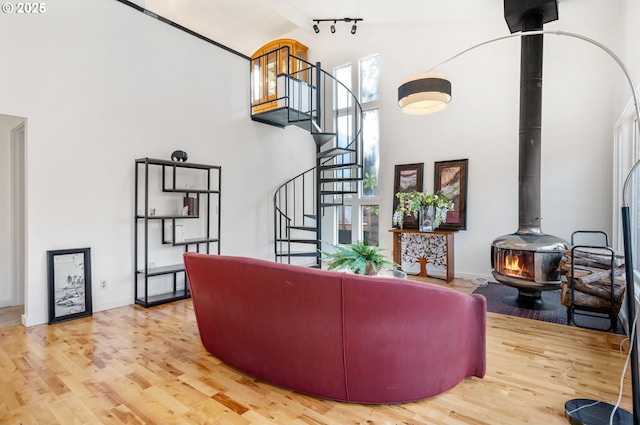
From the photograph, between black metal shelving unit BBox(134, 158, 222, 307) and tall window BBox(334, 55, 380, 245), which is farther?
tall window BBox(334, 55, 380, 245)

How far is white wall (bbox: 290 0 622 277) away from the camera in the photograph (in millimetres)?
4312

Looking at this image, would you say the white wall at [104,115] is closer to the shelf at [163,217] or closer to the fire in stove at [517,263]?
the shelf at [163,217]

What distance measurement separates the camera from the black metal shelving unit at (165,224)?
4.14 metres

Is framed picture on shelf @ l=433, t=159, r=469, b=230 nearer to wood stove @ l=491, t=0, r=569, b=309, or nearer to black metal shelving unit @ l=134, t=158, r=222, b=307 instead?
wood stove @ l=491, t=0, r=569, b=309

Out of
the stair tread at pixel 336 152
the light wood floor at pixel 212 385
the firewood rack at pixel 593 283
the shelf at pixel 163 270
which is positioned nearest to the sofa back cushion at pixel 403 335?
the light wood floor at pixel 212 385

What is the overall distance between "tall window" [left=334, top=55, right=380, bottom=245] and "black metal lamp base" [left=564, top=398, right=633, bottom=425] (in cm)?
445

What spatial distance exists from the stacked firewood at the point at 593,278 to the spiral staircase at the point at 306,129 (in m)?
3.02

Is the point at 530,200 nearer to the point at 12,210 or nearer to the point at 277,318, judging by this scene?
the point at 277,318

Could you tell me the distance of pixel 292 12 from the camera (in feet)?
17.8

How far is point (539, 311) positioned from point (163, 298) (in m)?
4.49

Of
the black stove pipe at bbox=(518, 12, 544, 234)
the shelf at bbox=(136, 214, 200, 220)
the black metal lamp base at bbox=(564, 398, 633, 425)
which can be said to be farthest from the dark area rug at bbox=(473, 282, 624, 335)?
the shelf at bbox=(136, 214, 200, 220)

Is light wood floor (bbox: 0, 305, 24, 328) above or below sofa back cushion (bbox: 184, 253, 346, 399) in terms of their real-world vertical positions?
below

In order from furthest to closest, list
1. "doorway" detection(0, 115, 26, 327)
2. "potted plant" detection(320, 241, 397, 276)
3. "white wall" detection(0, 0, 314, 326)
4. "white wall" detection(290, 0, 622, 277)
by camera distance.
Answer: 1. "white wall" detection(290, 0, 622, 277)
2. "doorway" detection(0, 115, 26, 327)
3. "white wall" detection(0, 0, 314, 326)
4. "potted plant" detection(320, 241, 397, 276)

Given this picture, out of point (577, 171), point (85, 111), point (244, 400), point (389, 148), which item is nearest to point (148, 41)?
point (85, 111)
